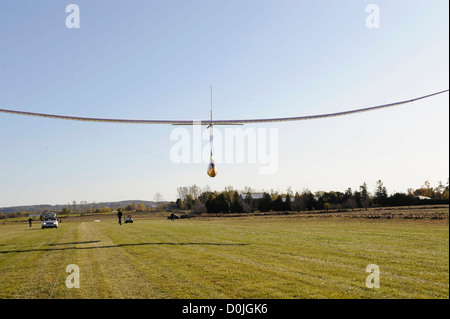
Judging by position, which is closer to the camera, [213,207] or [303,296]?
[303,296]

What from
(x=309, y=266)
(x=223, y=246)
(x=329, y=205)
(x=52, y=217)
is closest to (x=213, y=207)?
(x=329, y=205)

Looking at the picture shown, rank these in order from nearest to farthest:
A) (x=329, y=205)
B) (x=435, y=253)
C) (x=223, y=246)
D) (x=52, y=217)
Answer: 1. (x=435, y=253)
2. (x=223, y=246)
3. (x=52, y=217)
4. (x=329, y=205)

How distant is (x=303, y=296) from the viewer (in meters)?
8.44
